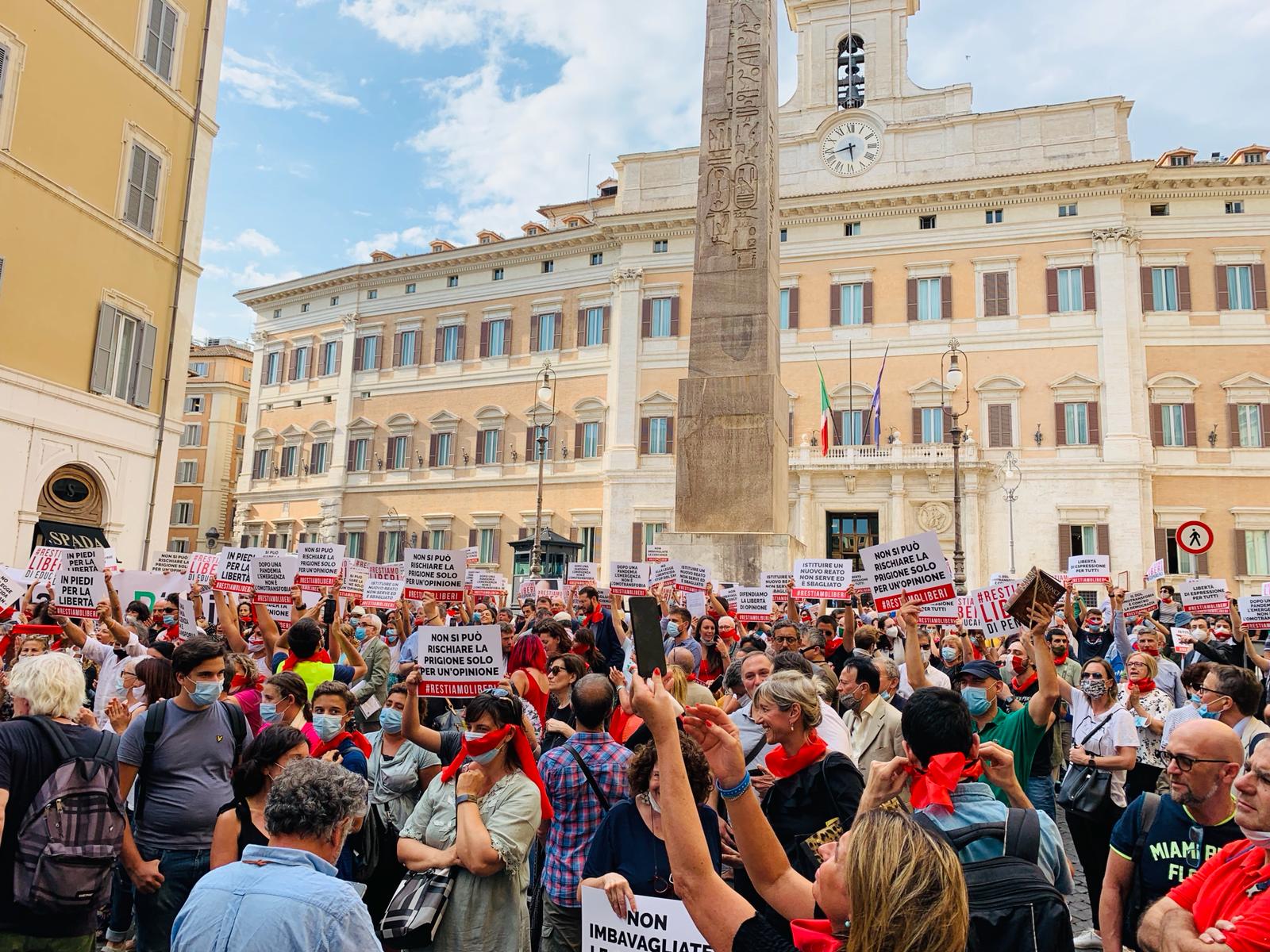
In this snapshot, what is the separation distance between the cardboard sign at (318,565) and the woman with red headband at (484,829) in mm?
6703

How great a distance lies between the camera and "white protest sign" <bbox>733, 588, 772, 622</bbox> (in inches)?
380

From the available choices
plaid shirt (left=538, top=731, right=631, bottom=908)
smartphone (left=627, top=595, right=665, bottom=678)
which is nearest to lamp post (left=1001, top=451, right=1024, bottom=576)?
plaid shirt (left=538, top=731, right=631, bottom=908)

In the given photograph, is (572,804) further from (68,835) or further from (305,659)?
(305,659)

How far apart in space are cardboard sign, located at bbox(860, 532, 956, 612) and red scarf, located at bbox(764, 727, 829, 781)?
3.38 meters

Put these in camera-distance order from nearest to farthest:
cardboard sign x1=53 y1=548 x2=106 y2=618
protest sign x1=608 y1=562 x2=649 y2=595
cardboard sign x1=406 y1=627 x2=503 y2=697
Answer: cardboard sign x1=406 y1=627 x2=503 y2=697 → cardboard sign x1=53 y1=548 x2=106 y2=618 → protest sign x1=608 y1=562 x2=649 y2=595

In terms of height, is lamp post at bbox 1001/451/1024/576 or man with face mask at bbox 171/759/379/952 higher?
lamp post at bbox 1001/451/1024/576

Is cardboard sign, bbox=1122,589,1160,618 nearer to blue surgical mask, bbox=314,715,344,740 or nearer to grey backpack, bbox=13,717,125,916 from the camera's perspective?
blue surgical mask, bbox=314,715,344,740

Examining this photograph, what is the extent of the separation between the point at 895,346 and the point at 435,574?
25.4 metres

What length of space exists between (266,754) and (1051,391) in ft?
97.5

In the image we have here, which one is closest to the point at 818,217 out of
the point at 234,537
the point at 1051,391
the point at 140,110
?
the point at 1051,391

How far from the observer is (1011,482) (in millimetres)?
28359

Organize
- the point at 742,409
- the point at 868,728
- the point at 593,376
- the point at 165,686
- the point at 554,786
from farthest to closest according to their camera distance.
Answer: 1. the point at 593,376
2. the point at 742,409
3. the point at 868,728
4. the point at 165,686
5. the point at 554,786

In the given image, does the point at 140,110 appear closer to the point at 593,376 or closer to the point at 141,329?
the point at 141,329

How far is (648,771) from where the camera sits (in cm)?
302
